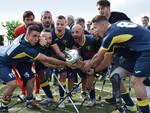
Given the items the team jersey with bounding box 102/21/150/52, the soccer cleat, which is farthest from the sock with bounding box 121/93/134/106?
the team jersey with bounding box 102/21/150/52

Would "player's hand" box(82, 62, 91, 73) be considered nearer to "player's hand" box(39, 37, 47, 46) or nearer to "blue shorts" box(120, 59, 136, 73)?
"blue shorts" box(120, 59, 136, 73)

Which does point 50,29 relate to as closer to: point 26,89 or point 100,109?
point 26,89

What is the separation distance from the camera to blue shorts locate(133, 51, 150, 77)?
22.7 ft

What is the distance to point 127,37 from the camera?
277 inches

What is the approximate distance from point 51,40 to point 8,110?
5.66 ft

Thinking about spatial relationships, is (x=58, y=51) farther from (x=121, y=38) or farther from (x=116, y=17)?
(x=121, y=38)

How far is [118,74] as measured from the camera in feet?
23.9

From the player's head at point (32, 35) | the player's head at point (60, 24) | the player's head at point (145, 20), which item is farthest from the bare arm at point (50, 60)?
the player's head at point (145, 20)

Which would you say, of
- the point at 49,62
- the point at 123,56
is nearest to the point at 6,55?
the point at 49,62

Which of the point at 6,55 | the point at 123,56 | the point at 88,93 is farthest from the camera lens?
the point at 88,93

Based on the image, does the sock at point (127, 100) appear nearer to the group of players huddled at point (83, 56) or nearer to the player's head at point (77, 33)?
the group of players huddled at point (83, 56)

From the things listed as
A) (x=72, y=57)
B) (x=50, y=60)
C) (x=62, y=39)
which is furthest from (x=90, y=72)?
(x=62, y=39)

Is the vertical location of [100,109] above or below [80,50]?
below

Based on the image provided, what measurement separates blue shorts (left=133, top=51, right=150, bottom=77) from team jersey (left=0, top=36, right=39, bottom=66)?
6.83 feet
